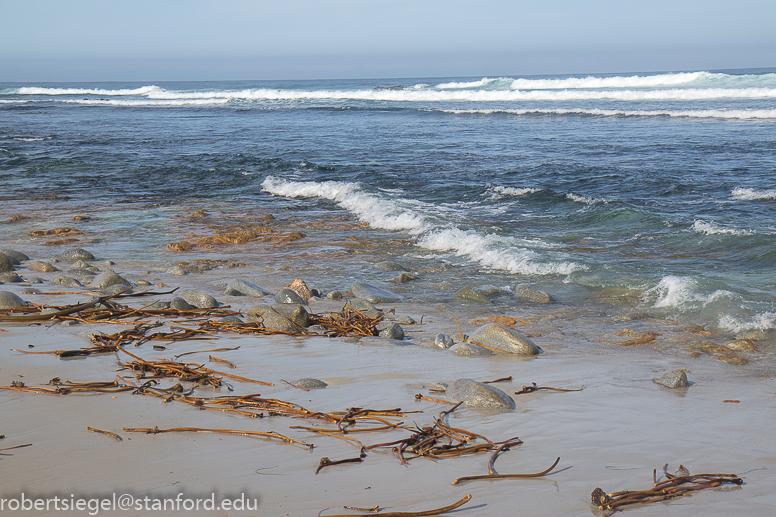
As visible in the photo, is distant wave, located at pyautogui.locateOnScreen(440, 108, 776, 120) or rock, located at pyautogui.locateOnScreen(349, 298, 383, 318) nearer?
rock, located at pyautogui.locateOnScreen(349, 298, 383, 318)

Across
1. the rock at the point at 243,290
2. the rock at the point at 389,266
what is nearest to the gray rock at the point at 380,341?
the rock at the point at 243,290

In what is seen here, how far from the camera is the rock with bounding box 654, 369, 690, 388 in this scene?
3482mm

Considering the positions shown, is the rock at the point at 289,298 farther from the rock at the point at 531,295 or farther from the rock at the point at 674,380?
the rock at the point at 674,380

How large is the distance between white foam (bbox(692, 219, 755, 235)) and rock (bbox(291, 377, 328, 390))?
687 cm

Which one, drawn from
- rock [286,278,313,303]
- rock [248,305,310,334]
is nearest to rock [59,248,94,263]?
rock [286,278,313,303]

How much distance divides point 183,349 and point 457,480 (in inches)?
91.3

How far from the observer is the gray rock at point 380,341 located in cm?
425

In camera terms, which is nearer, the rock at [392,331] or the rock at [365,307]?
the rock at [392,331]

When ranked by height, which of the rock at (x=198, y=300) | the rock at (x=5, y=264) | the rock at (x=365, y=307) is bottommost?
the rock at (x=365, y=307)

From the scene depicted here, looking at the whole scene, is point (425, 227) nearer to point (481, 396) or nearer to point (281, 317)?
point (281, 317)

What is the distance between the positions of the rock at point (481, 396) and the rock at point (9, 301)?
3591 millimetres

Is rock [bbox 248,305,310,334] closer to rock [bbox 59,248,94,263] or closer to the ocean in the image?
the ocean

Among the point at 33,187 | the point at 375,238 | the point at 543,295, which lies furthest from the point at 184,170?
the point at 543,295

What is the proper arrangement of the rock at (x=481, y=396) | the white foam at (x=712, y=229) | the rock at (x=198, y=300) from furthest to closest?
the white foam at (x=712, y=229) → the rock at (x=198, y=300) → the rock at (x=481, y=396)
